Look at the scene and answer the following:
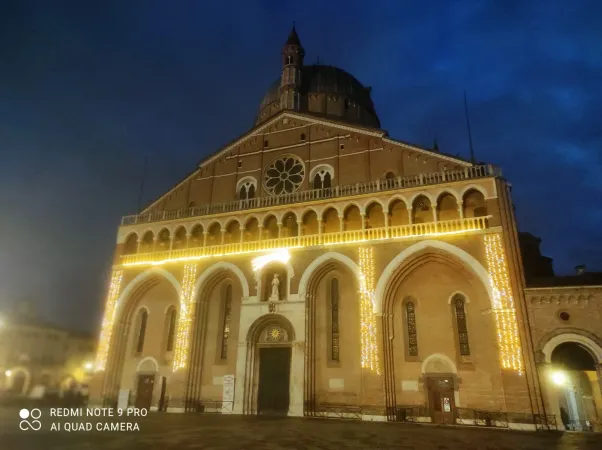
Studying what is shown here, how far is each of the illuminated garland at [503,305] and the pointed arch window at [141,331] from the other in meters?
22.3

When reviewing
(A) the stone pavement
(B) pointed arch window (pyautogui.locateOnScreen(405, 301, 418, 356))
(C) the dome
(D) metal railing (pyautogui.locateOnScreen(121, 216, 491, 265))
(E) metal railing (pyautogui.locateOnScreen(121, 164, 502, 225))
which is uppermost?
(C) the dome

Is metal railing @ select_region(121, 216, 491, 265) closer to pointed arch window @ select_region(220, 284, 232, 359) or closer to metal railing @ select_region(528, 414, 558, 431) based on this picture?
pointed arch window @ select_region(220, 284, 232, 359)

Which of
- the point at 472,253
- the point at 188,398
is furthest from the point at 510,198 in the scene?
the point at 188,398

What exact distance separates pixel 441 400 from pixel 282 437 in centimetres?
1012

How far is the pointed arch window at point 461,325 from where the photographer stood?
20891 millimetres

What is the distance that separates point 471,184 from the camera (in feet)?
72.4

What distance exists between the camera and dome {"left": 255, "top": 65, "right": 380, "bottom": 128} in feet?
124

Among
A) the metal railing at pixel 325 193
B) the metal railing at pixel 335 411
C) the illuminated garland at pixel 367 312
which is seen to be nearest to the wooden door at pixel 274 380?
the metal railing at pixel 335 411

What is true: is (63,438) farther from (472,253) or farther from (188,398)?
(472,253)

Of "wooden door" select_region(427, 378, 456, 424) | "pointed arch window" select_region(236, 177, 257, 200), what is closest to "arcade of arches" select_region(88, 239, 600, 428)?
"wooden door" select_region(427, 378, 456, 424)

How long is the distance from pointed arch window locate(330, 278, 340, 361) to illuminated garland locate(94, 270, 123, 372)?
50.0 ft

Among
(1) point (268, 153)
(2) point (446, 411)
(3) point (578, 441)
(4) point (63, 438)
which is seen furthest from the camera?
(1) point (268, 153)

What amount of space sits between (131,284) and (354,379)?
16.6 m

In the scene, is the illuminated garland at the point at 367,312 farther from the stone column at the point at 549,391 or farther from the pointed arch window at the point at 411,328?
the stone column at the point at 549,391
